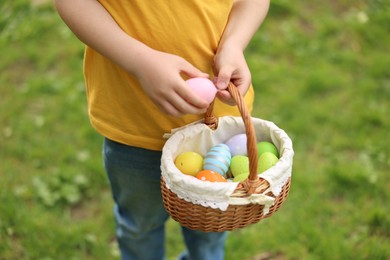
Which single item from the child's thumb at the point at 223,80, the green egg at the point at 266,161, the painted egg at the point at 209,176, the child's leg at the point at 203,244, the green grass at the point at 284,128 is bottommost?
the green grass at the point at 284,128

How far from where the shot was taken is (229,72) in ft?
3.51

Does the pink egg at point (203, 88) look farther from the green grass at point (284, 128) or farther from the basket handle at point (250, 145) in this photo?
the green grass at point (284, 128)

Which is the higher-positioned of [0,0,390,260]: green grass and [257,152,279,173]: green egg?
[257,152,279,173]: green egg

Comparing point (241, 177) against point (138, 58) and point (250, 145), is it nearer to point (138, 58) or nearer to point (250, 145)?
point (250, 145)

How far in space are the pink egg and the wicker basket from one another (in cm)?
4

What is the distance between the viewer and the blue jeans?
1.29 metres

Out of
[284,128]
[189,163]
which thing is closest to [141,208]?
[189,163]

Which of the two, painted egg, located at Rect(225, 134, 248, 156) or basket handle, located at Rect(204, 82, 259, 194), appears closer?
basket handle, located at Rect(204, 82, 259, 194)

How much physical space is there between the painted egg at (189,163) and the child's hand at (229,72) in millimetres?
131

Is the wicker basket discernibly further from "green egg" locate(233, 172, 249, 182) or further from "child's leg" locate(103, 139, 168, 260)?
"child's leg" locate(103, 139, 168, 260)

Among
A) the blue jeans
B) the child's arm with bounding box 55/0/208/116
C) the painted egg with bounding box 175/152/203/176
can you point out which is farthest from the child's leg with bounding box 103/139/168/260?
the child's arm with bounding box 55/0/208/116

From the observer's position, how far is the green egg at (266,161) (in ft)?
3.59

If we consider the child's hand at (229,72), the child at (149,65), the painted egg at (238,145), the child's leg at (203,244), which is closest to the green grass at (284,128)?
the child's leg at (203,244)

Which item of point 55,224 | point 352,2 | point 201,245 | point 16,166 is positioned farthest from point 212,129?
point 352,2
